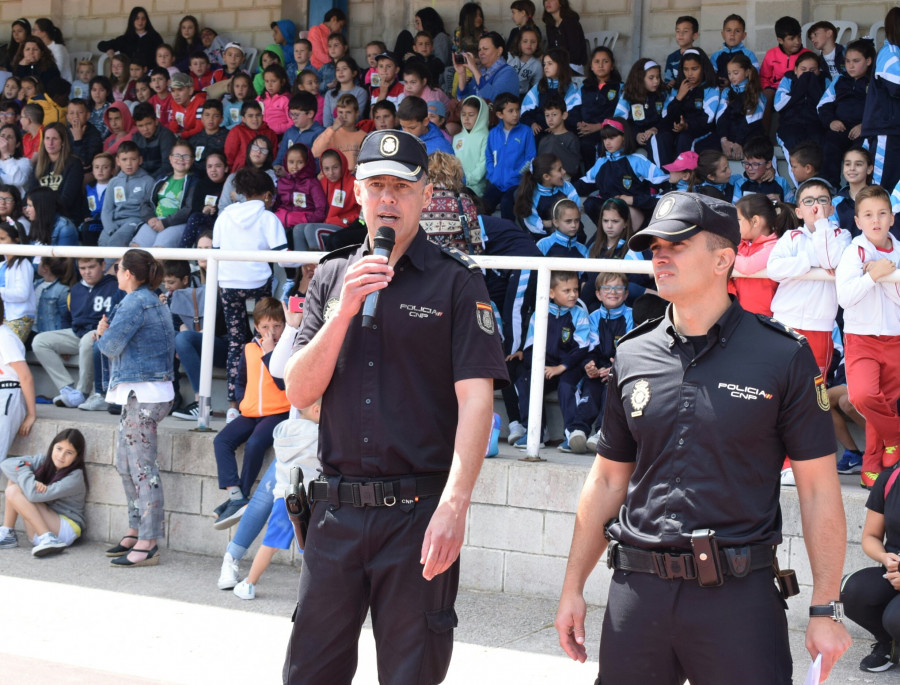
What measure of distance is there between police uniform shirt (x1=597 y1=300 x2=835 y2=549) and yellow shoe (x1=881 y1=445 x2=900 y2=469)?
2.71 m

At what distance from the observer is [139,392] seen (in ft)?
20.7

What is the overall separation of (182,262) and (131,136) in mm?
3591

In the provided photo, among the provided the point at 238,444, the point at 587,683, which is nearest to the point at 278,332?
the point at 238,444

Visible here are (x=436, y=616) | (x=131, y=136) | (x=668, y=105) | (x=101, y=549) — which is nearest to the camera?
(x=436, y=616)

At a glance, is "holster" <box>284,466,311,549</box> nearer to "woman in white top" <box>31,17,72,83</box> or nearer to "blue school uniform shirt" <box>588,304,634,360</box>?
"blue school uniform shirt" <box>588,304,634,360</box>

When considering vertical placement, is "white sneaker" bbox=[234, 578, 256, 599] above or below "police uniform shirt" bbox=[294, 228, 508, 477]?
below

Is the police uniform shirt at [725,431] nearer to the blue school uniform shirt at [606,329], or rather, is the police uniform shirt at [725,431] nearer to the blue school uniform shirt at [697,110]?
the blue school uniform shirt at [606,329]

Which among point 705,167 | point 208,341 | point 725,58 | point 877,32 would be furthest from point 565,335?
point 877,32

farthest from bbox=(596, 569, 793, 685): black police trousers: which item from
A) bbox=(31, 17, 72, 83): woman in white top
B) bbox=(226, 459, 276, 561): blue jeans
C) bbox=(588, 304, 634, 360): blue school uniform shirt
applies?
bbox=(31, 17, 72, 83): woman in white top

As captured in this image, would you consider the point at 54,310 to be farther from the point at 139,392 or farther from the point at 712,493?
the point at 712,493

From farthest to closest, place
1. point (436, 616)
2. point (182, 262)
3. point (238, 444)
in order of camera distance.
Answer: point (182, 262) → point (238, 444) → point (436, 616)

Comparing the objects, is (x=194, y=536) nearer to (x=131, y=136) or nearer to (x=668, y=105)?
(x=668, y=105)

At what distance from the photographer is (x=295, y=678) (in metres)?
2.90

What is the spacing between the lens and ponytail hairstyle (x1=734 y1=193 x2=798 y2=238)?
584 centimetres
